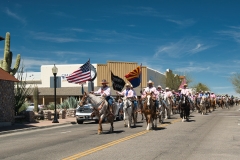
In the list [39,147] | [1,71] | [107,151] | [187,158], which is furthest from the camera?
[1,71]

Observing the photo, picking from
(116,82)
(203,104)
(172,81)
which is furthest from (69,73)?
(116,82)

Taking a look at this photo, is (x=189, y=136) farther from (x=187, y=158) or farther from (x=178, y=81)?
(x=178, y=81)

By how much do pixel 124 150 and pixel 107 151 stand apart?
556 mm

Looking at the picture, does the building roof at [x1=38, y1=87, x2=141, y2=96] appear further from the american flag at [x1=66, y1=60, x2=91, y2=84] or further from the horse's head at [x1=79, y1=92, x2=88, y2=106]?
the horse's head at [x1=79, y1=92, x2=88, y2=106]

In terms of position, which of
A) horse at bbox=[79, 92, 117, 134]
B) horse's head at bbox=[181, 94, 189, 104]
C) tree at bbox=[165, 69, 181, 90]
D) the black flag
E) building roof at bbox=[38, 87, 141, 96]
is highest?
tree at bbox=[165, 69, 181, 90]

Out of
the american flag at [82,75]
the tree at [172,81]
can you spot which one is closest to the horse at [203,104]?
the american flag at [82,75]

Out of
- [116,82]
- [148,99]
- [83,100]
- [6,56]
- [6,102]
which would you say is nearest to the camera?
[83,100]

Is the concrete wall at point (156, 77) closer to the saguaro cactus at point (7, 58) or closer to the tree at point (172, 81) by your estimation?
the tree at point (172, 81)

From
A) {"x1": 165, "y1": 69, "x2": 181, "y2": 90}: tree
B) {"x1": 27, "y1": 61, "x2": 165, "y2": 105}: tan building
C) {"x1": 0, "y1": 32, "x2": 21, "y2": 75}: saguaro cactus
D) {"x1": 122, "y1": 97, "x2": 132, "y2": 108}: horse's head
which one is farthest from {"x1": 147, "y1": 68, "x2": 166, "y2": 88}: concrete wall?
{"x1": 122, "y1": 97, "x2": 132, "y2": 108}: horse's head

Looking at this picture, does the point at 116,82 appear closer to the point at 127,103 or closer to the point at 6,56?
the point at 6,56

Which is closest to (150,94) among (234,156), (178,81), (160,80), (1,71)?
(234,156)

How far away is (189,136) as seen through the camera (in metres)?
16.2

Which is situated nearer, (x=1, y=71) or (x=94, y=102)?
(x=94, y=102)

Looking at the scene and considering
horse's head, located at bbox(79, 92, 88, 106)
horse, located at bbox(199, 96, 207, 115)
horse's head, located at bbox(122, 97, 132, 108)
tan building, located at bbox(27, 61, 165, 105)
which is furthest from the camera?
tan building, located at bbox(27, 61, 165, 105)
